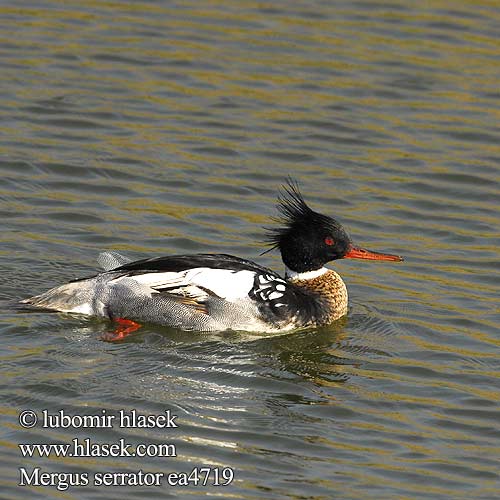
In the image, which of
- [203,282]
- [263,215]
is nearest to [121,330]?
[203,282]

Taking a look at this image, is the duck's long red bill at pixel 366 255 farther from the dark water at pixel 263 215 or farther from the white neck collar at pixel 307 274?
the dark water at pixel 263 215

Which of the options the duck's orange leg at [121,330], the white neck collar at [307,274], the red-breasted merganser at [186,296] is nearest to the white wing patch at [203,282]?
the red-breasted merganser at [186,296]

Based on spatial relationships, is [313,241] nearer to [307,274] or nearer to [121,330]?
[307,274]

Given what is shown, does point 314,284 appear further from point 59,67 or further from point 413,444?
point 59,67

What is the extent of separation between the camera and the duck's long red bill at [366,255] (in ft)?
40.5

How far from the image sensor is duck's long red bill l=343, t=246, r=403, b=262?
40.5 feet

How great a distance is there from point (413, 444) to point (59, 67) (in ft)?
30.4

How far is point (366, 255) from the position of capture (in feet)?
40.7

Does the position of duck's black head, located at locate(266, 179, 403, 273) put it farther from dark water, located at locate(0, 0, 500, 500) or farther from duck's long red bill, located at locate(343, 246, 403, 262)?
dark water, located at locate(0, 0, 500, 500)

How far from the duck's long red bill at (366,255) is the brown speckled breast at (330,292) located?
0.82ft

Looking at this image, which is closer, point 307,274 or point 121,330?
point 121,330

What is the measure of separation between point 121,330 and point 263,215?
3.12 meters

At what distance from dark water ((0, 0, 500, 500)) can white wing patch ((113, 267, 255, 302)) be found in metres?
0.40

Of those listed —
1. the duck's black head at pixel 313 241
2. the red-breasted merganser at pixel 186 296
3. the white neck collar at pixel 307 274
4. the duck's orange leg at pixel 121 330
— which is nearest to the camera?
the duck's orange leg at pixel 121 330
